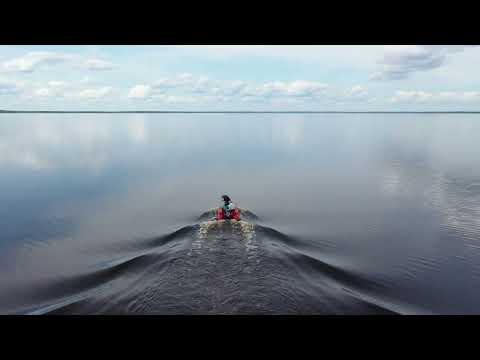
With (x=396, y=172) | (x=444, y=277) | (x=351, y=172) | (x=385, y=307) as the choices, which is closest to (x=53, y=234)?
(x=385, y=307)

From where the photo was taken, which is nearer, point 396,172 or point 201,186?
point 201,186

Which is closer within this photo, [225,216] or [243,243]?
[243,243]

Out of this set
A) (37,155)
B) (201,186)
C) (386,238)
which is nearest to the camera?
(386,238)

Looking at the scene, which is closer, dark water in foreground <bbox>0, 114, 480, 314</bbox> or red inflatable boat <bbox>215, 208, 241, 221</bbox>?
dark water in foreground <bbox>0, 114, 480, 314</bbox>

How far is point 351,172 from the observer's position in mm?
46500

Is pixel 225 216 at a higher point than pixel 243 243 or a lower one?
higher

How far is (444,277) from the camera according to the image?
16.8 meters

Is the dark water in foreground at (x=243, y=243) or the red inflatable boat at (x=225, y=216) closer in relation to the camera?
the dark water in foreground at (x=243, y=243)

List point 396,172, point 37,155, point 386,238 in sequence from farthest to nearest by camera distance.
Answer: point 37,155, point 396,172, point 386,238

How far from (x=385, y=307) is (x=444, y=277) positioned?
19.5ft
